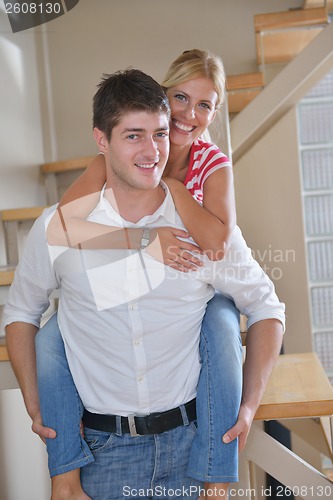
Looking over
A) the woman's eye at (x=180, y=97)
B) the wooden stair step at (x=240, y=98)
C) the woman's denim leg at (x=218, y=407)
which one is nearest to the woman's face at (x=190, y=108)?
the woman's eye at (x=180, y=97)

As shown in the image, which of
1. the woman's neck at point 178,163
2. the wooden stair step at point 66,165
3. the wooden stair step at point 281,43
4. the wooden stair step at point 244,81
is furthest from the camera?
the wooden stair step at point 281,43

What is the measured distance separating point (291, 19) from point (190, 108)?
125cm

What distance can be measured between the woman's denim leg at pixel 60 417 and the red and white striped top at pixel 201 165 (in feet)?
1.71

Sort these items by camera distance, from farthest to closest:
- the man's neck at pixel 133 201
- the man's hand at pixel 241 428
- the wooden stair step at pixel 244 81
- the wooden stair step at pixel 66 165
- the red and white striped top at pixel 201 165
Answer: the wooden stair step at pixel 244 81 < the wooden stair step at pixel 66 165 < the red and white striped top at pixel 201 165 < the man's neck at pixel 133 201 < the man's hand at pixel 241 428

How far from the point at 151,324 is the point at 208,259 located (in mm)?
173

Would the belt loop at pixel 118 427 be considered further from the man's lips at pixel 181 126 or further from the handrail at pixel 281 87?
the handrail at pixel 281 87

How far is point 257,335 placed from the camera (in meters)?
1.31

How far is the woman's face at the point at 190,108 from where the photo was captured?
1.52 metres

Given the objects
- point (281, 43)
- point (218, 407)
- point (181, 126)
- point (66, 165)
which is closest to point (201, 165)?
point (181, 126)

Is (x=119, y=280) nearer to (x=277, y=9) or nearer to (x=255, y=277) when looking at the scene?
(x=255, y=277)

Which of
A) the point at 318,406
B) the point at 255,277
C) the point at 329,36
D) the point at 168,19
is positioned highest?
the point at 168,19

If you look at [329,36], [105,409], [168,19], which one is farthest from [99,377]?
[168,19]

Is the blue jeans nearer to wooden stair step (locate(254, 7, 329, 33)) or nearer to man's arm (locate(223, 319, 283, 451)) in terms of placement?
man's arm (locate(223, 319, 283, 451))

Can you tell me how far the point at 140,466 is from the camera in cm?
128
